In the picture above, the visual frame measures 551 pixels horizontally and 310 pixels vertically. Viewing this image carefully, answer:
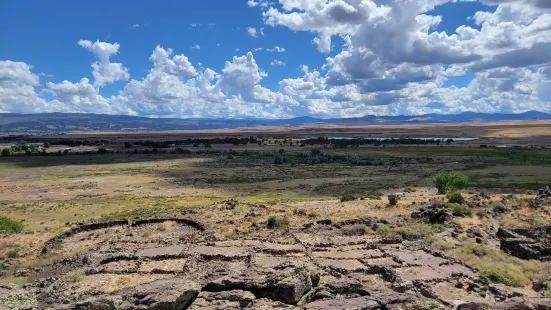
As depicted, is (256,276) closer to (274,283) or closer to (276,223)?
(274,283)

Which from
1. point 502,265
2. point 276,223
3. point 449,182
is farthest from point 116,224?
point 449,182

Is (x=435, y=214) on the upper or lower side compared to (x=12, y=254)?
upper

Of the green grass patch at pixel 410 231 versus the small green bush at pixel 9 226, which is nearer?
the green grass patch at pixel 410 231

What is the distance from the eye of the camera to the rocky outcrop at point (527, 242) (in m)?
25.2

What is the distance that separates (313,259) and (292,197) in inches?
1335

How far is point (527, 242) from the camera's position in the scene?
85.0 feet

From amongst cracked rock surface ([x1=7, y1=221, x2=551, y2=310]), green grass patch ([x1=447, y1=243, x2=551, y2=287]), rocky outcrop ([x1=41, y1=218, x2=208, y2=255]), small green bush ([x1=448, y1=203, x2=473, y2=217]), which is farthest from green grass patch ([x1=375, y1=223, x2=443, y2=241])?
rocky outcrop ([x1=41, y1=218, x2=208, y2=255])

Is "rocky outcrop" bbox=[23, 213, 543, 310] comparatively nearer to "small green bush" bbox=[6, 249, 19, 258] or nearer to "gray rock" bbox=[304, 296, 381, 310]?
"gray rock" bbox=[304, 296, 381, 310]

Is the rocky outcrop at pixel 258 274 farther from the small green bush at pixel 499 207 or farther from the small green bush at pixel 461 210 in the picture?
the small green bush at pixel 499 207

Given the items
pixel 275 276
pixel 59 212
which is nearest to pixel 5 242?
pixel 59 212

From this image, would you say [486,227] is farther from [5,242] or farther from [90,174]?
[90,174]

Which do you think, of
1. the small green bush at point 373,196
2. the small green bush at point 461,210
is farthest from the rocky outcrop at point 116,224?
the small green bush at point 373,196

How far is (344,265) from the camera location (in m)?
22.9

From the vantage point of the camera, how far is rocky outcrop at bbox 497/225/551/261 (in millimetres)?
25234
